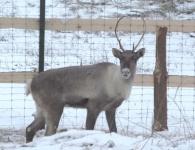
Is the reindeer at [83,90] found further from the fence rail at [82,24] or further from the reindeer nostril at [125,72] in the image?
the fence rail at [82,24]

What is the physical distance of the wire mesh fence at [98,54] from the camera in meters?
10.4

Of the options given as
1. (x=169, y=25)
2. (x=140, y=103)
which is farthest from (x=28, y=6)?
(x=169, y=25)

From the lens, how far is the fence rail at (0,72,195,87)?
9828 millimetres

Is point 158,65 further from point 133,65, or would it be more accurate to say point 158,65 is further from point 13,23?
point 13,23

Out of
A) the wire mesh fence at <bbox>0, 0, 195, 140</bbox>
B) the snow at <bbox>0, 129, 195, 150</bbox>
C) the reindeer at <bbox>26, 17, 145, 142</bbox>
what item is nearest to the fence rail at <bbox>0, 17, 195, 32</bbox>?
the wire mesh fence at <bbox>0, 0, 195, 140</bbox>

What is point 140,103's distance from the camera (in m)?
11.6

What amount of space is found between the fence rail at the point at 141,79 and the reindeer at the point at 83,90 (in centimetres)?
98

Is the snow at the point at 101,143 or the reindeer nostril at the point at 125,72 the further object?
the reindeer nostril at the point at 125,72

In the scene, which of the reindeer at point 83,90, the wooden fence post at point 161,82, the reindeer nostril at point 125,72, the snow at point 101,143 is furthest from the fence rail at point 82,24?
the snow at point 101,143

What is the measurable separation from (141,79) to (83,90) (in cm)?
134

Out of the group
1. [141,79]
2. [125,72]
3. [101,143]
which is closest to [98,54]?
[141,79]

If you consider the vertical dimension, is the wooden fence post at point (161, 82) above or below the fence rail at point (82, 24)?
below

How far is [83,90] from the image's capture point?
29.2 feet

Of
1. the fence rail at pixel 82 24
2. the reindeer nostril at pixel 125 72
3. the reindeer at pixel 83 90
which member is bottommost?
the reindeer at pixel 83 90
